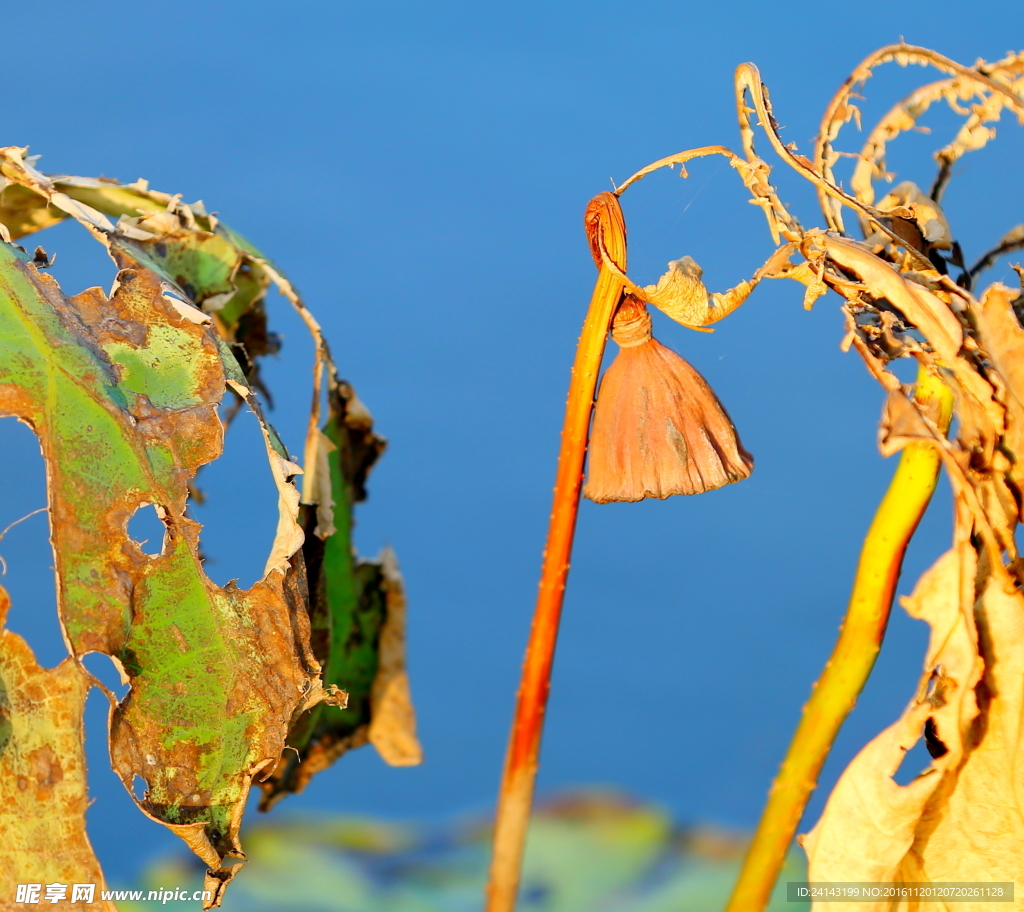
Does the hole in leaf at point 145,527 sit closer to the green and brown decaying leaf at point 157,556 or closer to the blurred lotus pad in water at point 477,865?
the green and brown decaying leaf at point 157,556

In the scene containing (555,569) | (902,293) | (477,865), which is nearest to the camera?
(902,293)

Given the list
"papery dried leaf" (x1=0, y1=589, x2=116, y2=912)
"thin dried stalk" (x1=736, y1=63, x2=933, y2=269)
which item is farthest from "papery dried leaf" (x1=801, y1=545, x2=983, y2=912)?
"papery dried leaf" (x1=0, y1=589, x2=116, y2=912)

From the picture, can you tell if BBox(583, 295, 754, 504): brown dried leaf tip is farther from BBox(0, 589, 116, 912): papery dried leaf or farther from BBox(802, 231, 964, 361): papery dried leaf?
BBox(0, 589, 116, 912): papery dried leaf

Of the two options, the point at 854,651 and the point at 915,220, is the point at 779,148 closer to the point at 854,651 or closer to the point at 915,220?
the point at 915,220

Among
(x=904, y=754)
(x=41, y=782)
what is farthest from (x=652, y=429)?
(x=41, y=782)

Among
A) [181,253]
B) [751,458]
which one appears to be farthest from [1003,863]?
[181,253]

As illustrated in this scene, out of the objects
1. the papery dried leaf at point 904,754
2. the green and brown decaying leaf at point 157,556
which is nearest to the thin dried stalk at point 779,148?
the papery dried leaf at point 904,754
